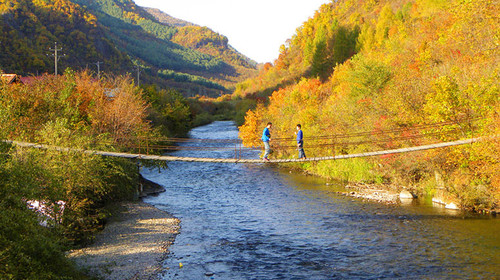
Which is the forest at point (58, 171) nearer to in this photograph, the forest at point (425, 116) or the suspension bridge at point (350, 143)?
the suspension bridge at point (350, 143)

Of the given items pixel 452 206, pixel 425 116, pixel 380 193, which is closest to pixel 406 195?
pixel 380 193

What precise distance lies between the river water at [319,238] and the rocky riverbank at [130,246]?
0.61 m

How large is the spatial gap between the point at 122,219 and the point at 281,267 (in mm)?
9043

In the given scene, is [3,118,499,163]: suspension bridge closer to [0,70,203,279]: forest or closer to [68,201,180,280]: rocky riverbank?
[0,70,203,279]: forest

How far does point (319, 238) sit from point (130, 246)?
7606 mm

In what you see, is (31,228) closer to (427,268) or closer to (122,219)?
(122,219)

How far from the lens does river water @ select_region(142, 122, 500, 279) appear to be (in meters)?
14.3

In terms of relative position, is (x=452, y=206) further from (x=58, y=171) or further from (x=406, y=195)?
(x=58, y=171)

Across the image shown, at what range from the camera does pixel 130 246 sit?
663 inches

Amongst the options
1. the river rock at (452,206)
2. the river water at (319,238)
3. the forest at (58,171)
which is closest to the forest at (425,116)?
the river rock at (452,206)

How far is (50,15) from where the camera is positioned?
8919 cm

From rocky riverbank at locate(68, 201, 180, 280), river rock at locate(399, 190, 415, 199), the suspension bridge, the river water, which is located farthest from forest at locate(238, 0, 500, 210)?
rocky riverbank at locate(68, 201, 180, 280)

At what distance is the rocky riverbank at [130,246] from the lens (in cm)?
1430

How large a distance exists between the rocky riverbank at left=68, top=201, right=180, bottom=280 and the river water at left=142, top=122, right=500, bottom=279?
1.99ft
